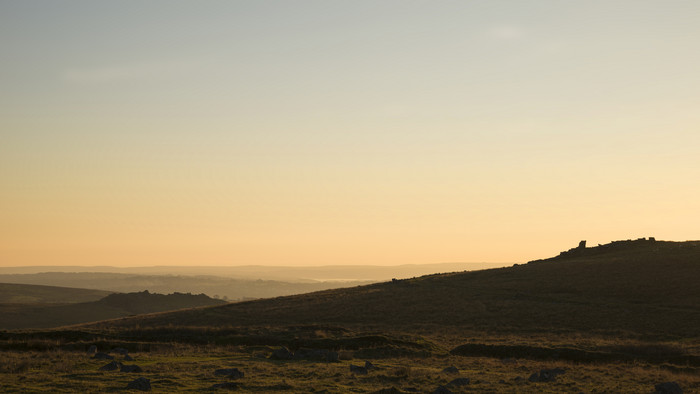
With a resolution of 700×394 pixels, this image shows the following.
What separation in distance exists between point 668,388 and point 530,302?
50108 mm

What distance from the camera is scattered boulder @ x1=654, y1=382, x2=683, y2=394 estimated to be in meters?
26.7

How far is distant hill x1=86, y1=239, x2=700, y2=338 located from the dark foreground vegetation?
25cm

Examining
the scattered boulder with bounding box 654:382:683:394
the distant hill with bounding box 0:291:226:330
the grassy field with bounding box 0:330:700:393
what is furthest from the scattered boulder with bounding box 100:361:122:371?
the distant hill with bounding box 0:291:226:330

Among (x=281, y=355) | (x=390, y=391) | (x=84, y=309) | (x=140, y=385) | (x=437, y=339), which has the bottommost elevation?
(x=84, y=309)

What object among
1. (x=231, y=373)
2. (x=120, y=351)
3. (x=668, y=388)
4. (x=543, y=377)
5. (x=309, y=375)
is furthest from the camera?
(x=120, y=351)

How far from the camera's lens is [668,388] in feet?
88.1

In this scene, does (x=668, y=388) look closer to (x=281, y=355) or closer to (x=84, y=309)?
(x=281, y=355)

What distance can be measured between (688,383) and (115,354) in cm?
3336

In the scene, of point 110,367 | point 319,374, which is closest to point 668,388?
point 319,374

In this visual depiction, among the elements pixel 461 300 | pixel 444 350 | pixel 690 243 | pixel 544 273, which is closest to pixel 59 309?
pixel 461 300

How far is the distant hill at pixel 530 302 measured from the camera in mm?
65438

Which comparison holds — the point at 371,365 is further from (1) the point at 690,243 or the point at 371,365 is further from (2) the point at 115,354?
(1) the point at 690,243

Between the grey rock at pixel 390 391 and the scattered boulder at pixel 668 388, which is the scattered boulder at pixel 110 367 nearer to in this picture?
the grey rock at pixel 390 391

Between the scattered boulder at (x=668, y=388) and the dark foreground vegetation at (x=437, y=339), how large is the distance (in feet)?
0.15
